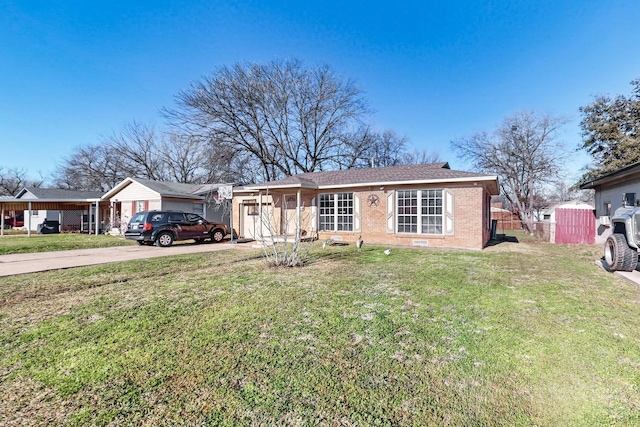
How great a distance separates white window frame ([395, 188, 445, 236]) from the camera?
11.6 m

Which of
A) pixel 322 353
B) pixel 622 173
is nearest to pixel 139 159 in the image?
pixel 322 353

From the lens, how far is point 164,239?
42.0 feet

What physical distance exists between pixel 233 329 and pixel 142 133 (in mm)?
34382

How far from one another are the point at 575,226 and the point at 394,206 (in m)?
8.81

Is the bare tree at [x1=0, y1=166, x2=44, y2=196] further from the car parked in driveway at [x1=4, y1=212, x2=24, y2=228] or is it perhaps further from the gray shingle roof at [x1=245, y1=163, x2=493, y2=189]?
the gray shingle roof at [x1=245, y1=163, x2=493, y2=189]

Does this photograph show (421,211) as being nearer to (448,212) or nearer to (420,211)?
(420,211)

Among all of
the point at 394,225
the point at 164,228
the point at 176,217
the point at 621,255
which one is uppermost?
the point at 176,217

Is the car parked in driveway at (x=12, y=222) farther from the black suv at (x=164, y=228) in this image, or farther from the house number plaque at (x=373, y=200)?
the house number plaque at (x=373, y=200)

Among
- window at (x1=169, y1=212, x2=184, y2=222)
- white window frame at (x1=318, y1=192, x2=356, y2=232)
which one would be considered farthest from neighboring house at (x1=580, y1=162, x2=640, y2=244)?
window at (x1=169, y1=212, x2=184, y2=222)

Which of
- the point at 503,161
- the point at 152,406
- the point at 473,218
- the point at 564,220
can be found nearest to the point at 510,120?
the point at 503,161

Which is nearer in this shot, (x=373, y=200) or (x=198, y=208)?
(x=373, y=200)

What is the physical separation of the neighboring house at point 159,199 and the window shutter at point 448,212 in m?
12.8

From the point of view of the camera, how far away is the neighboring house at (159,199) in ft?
58.9

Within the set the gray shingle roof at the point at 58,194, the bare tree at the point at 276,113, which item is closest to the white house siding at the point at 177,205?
the bare tree at the point at 276,113
